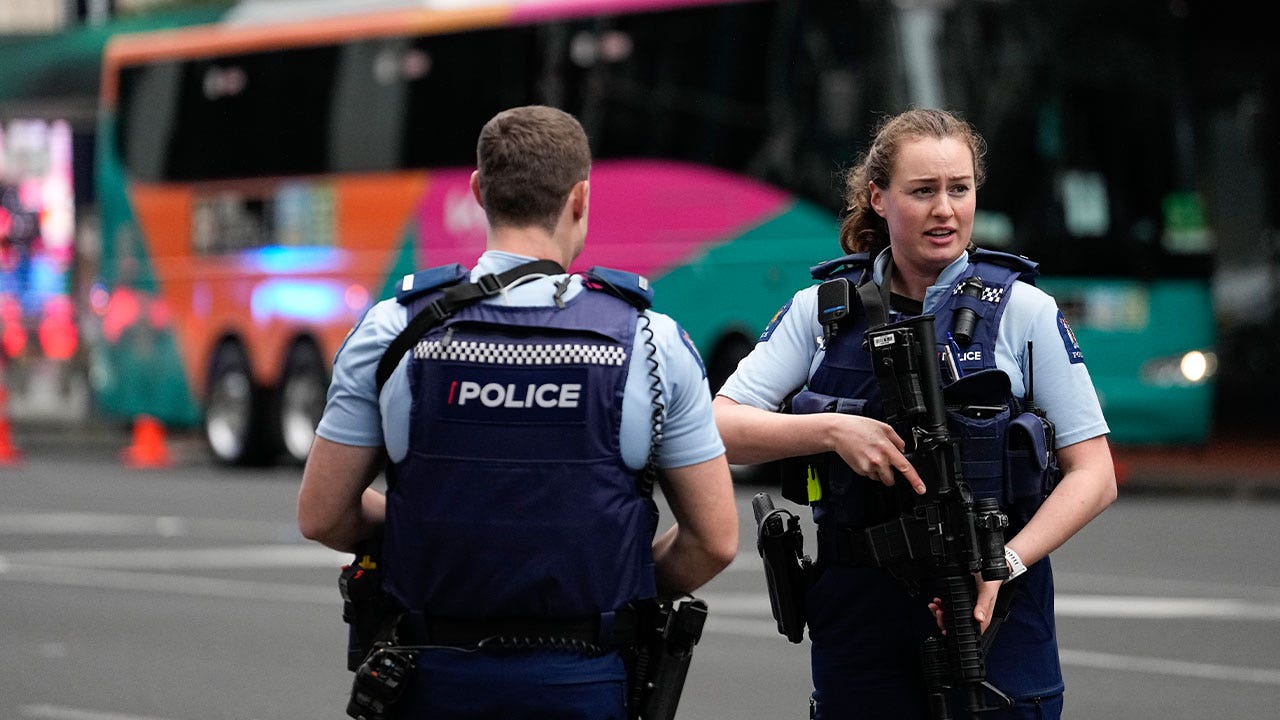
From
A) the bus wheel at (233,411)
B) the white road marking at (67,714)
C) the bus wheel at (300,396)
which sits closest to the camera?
the white road marking at (67,714)

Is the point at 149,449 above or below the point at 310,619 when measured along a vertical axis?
below

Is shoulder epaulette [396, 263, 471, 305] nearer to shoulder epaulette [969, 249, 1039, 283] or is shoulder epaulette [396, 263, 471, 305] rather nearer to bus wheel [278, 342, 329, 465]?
shoulder epaulette [969, 249, 1039, 283]

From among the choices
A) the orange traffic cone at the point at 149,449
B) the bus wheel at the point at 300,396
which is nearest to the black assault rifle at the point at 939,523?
the bus wheel at the point at 300,396

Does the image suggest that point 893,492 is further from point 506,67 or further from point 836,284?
point 506,67

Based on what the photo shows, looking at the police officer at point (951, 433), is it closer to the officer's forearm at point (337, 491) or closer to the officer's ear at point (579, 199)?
the officer's ear at point (579, 199)

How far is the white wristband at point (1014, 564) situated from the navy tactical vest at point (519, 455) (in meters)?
0.76

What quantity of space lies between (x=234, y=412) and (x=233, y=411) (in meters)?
0.05

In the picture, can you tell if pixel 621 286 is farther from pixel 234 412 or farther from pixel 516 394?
pixel 234 412

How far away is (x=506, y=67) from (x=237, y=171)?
11.9 ft

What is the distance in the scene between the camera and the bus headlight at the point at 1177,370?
47.9ft

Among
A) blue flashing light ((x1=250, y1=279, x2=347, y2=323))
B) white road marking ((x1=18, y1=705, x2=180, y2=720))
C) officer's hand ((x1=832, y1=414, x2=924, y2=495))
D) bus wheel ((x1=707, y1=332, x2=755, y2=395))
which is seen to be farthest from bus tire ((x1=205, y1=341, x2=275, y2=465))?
officer's hand ((x1=832, y1=414, x2=924, y2=495))

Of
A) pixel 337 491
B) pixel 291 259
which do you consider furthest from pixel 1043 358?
pixel 291 259

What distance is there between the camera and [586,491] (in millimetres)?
3494

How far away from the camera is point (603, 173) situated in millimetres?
16938
